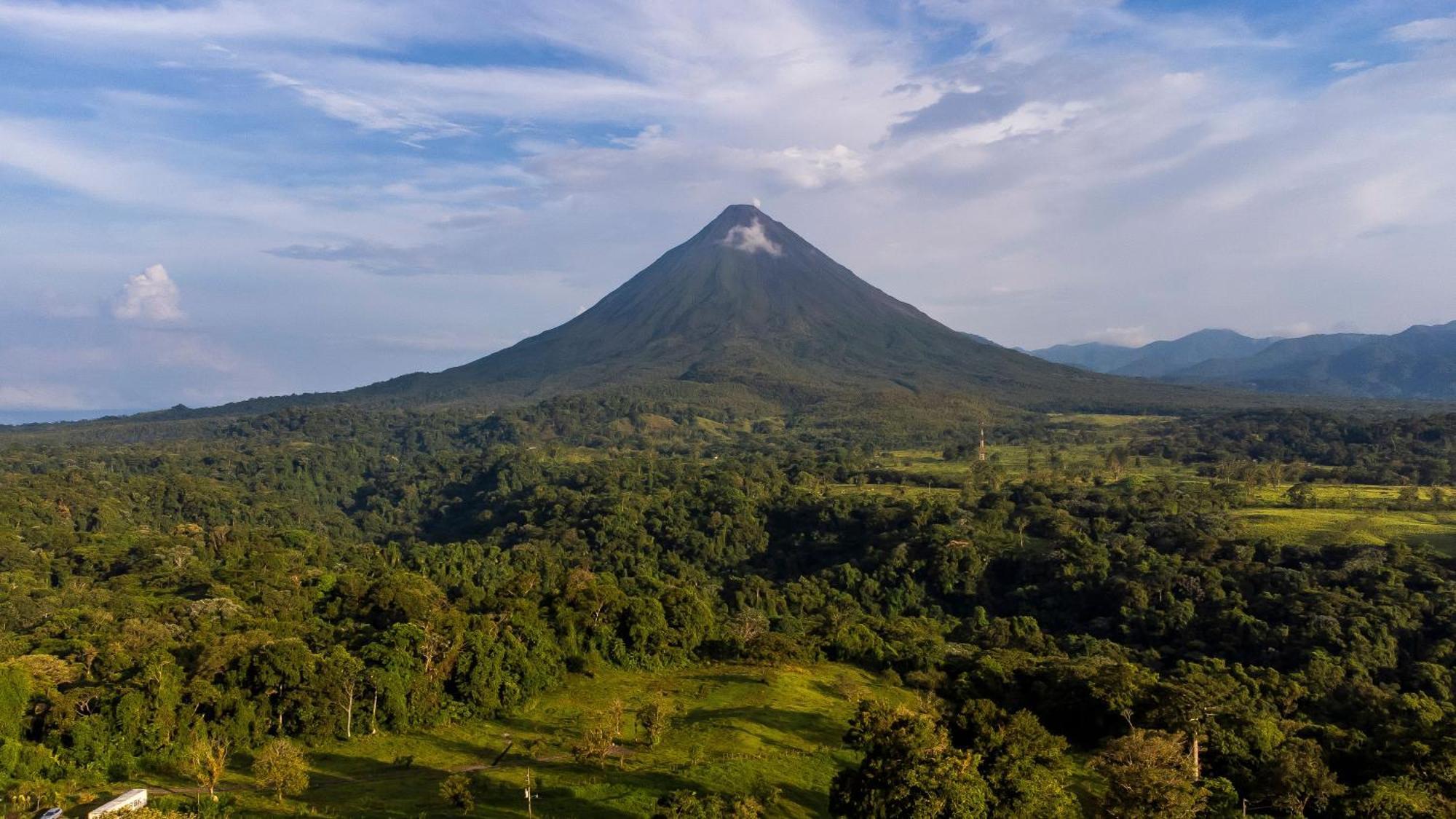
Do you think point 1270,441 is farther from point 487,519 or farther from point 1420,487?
point 487,519

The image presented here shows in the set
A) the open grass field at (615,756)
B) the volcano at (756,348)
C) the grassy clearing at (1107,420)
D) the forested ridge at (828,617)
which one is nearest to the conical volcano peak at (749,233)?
the volcano at (756,348)

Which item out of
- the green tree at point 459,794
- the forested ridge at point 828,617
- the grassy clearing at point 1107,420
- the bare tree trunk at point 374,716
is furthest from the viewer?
the grassy clearing at point 1107,420

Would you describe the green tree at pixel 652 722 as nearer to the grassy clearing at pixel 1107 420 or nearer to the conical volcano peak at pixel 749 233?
the grassy clearing at pixel 1107 420

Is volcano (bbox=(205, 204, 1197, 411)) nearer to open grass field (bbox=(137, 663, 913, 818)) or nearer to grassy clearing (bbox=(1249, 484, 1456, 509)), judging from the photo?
grassy clearing (bbox=(1249, 484, 1456, 509))

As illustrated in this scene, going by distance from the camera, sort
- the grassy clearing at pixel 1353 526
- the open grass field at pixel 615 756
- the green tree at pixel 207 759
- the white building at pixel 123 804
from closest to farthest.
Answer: the white building at pixel 123 804 < the green tree at pixel 207 759 < the open grass field at pixel 615 756 < the grassy clearing at pixel 1353 526

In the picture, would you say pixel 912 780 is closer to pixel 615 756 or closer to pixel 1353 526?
pixel 615 756

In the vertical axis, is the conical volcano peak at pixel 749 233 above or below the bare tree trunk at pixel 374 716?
above

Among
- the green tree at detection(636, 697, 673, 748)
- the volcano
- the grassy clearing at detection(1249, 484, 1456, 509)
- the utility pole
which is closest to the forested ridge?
the utility pole
